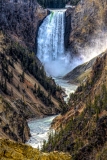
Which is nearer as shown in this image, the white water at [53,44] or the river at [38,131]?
the river at [38,131]

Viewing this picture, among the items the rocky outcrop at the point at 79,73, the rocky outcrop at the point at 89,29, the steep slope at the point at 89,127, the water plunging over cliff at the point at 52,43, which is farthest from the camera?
the water plunging over cliff at the point at 52,43

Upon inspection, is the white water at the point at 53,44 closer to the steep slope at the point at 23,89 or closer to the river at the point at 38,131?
the steep slope at the point at 23,89

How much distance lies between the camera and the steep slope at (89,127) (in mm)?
38469

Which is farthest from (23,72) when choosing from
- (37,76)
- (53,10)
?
(53,10)

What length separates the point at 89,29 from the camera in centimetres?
16250

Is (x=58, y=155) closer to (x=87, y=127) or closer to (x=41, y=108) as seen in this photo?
(x=87, y=127)

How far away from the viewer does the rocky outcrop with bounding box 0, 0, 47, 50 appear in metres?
153

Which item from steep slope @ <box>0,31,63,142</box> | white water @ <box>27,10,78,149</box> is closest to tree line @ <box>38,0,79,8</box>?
white water @ <box>27,10,78,149</box>

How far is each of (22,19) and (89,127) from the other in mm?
120653

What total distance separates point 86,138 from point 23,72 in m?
48.4

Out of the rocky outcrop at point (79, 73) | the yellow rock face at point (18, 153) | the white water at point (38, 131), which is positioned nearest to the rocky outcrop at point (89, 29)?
the rocky outcrop at point (79, 73)

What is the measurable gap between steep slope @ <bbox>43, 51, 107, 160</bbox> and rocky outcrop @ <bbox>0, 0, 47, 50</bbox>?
92063 millimetres

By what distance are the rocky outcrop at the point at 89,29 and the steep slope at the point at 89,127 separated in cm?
9635

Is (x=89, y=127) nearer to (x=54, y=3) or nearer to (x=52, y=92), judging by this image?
(x=52, y=92)
